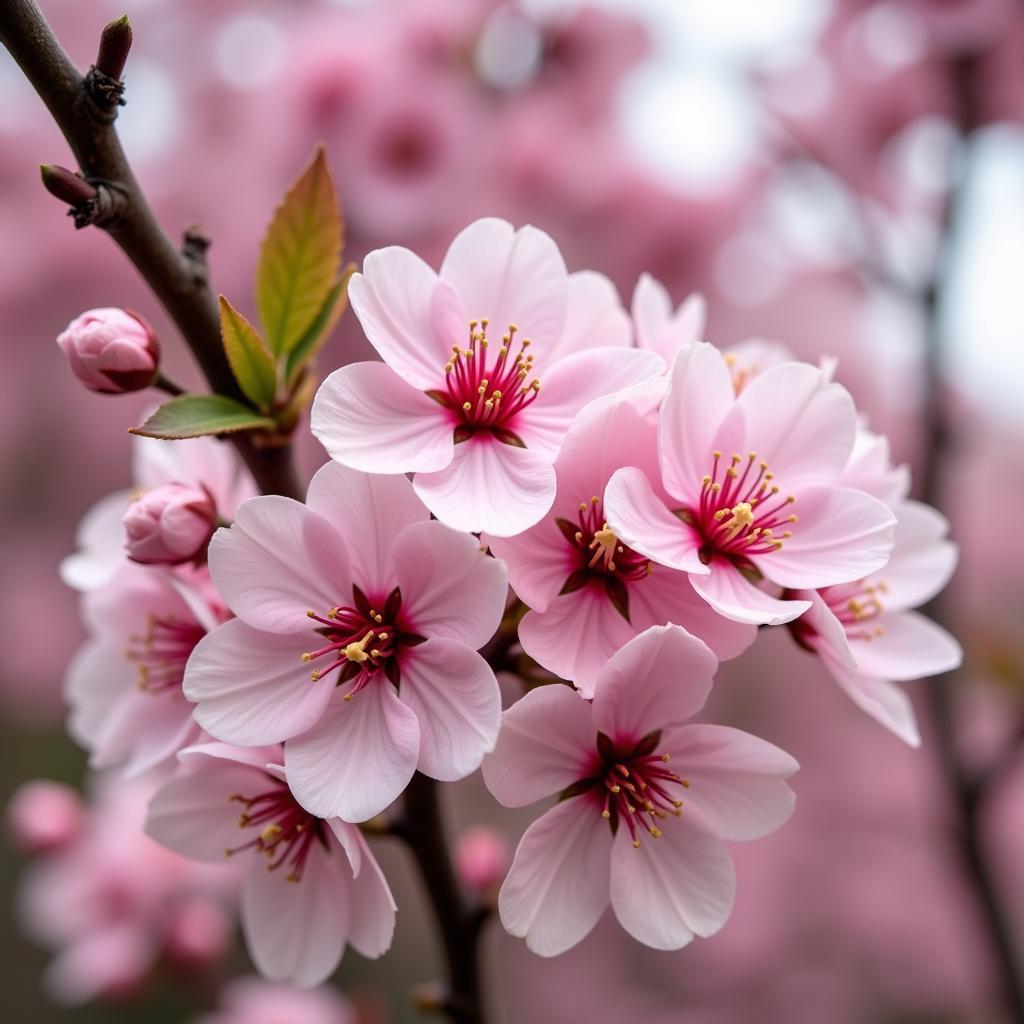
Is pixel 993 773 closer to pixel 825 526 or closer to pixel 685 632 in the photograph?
pixel 825 526

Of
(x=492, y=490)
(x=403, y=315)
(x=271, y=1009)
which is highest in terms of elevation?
(x=403, y=315)

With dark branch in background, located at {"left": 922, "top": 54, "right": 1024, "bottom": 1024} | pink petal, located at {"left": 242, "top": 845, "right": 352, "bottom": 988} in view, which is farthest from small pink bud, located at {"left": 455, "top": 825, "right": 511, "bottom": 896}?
dark branch in background, located at {"left": 922, "top": 54, "right": 1024, "bottom": 1024}

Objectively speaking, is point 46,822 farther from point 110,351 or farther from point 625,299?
point 625,299

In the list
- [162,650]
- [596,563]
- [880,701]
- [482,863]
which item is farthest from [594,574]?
[482,863]

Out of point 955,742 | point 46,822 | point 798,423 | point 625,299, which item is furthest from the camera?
point 625,299

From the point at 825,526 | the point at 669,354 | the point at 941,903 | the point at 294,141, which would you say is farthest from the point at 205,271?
the point at 941,903

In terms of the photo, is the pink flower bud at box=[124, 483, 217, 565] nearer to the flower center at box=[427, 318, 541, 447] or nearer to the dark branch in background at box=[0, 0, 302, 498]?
the dark branch in background at box=[0, 0, 302, 498]
